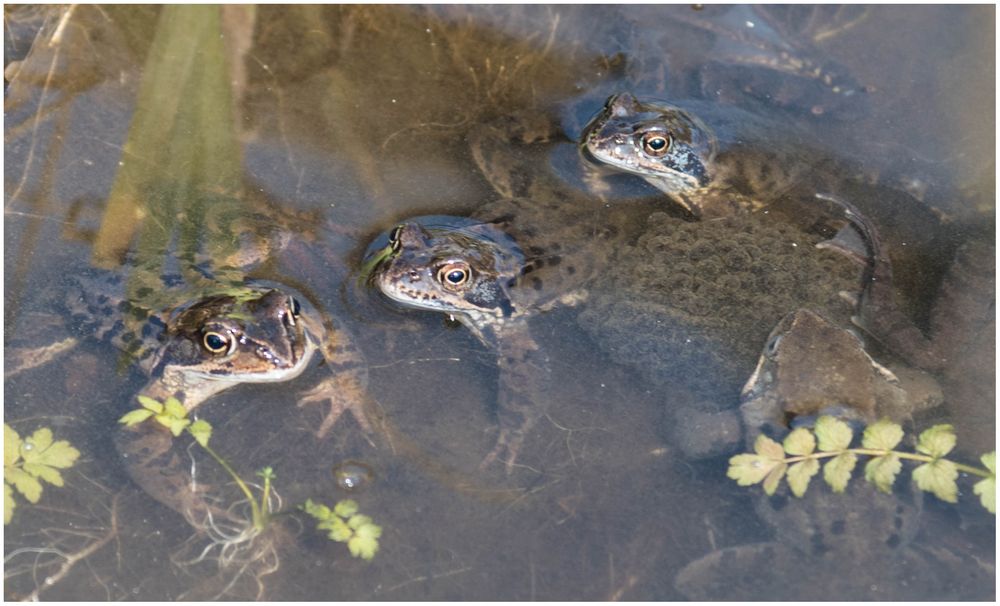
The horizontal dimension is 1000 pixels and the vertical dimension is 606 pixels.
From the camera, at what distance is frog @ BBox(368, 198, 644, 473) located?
479cm

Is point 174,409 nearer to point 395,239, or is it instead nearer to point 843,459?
point 395,239

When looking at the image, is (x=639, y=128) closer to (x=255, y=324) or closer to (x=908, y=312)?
(x=908, y=312)

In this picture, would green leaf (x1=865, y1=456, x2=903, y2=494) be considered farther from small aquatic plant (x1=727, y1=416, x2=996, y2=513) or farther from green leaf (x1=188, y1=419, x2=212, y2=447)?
green leaf (x1=188, y1=419, x2=212, y2=447)

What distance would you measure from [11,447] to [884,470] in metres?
4.05

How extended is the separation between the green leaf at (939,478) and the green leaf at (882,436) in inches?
6.6

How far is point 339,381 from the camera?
4633 millimetres

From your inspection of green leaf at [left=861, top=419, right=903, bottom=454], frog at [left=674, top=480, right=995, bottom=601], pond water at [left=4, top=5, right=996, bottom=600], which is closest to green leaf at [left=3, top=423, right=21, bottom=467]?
pond water at [left=4, top=5, right=996, bottom=600]

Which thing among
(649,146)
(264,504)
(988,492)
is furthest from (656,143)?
(264,504)

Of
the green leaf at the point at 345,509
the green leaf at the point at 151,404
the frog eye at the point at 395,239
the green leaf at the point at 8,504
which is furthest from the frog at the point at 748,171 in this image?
the green leaf at the point at 8,504

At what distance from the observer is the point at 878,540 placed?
416 centimetres

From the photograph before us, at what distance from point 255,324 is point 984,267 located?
395 cm

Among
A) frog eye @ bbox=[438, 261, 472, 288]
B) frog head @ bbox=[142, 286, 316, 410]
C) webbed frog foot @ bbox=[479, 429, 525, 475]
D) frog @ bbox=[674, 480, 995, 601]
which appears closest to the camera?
frog @ bbox=[674, 480, 995, 601]

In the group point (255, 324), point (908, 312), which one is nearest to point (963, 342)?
point (908, 312)

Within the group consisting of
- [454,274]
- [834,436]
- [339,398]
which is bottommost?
[339,398]
